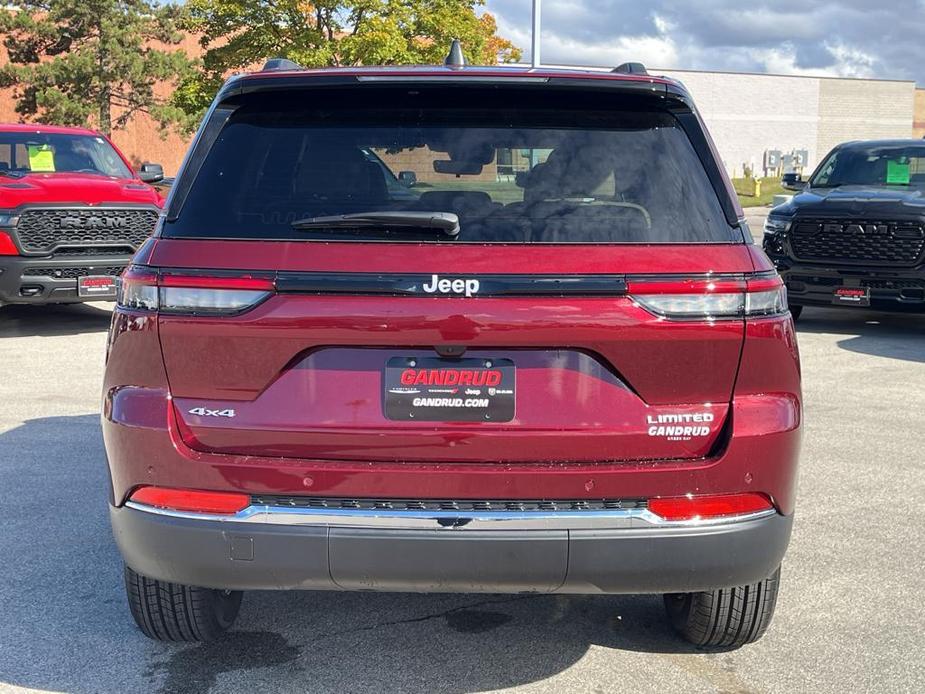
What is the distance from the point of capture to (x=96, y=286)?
417 inches

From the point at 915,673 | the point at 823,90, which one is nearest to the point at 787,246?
the point at 915,673

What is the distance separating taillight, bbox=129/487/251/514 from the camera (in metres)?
2.88

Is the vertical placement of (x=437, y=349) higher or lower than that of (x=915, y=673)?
higher

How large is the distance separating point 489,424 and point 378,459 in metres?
0.31

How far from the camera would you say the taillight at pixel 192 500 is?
2.88 meters

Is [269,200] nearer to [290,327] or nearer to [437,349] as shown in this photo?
[290,327]

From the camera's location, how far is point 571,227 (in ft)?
9.48

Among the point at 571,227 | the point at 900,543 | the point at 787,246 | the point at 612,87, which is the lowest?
the point at 900,543

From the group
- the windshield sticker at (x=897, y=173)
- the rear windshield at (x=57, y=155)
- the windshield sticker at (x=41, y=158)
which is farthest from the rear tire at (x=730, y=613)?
the windshield sticker at (x=41, y=158)

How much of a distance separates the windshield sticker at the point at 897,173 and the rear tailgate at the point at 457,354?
31.2 feet

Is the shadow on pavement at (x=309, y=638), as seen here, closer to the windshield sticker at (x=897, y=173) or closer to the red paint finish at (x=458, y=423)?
the red paint finish at (x=458, y=423)

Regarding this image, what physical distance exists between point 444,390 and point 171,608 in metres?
1.28

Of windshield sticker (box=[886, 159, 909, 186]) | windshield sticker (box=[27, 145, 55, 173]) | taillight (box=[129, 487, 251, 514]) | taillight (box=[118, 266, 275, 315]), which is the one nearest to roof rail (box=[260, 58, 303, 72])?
taillight (box=[118, 266, 275, 315])

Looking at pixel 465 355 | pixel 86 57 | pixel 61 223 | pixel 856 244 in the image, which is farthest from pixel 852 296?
pixel 86 57
